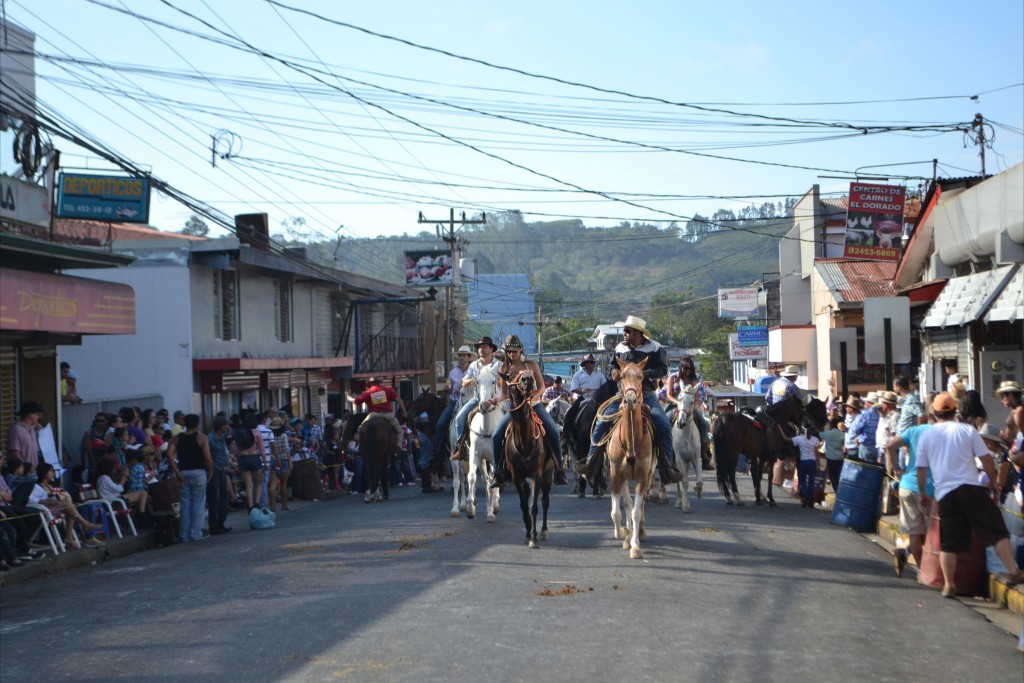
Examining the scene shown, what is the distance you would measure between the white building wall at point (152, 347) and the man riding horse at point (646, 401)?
17957mm

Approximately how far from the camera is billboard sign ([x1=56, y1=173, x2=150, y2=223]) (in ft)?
68.1

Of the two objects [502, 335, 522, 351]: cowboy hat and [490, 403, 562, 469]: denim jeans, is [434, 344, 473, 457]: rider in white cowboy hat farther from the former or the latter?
[490, 403, 562, 469]: denim jeans

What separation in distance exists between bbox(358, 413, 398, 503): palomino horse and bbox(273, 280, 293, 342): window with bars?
49.6 ft

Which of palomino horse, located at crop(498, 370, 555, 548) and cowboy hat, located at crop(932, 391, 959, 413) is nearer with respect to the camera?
cowboy hat, located at crop(932, 391, 959, 413)

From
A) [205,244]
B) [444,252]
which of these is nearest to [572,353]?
[444,252]

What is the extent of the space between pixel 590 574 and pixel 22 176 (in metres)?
14.6

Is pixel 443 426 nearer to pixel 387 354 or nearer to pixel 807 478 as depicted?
pixel 807 478

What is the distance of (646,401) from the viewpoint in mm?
14672

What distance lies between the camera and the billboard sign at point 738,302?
221ft

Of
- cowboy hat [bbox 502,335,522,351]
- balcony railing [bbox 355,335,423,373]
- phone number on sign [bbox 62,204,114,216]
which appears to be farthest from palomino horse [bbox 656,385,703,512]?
balcony railing [bbox 355,335,423,373]

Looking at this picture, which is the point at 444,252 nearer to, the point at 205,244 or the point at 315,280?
the point at 315,280

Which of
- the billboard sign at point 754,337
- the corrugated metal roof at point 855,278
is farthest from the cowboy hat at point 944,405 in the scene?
the billboard sign at point 754,337

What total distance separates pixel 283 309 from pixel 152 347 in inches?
332

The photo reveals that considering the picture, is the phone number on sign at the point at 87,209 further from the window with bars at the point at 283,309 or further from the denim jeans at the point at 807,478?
the window with bars at the point at 283,309
